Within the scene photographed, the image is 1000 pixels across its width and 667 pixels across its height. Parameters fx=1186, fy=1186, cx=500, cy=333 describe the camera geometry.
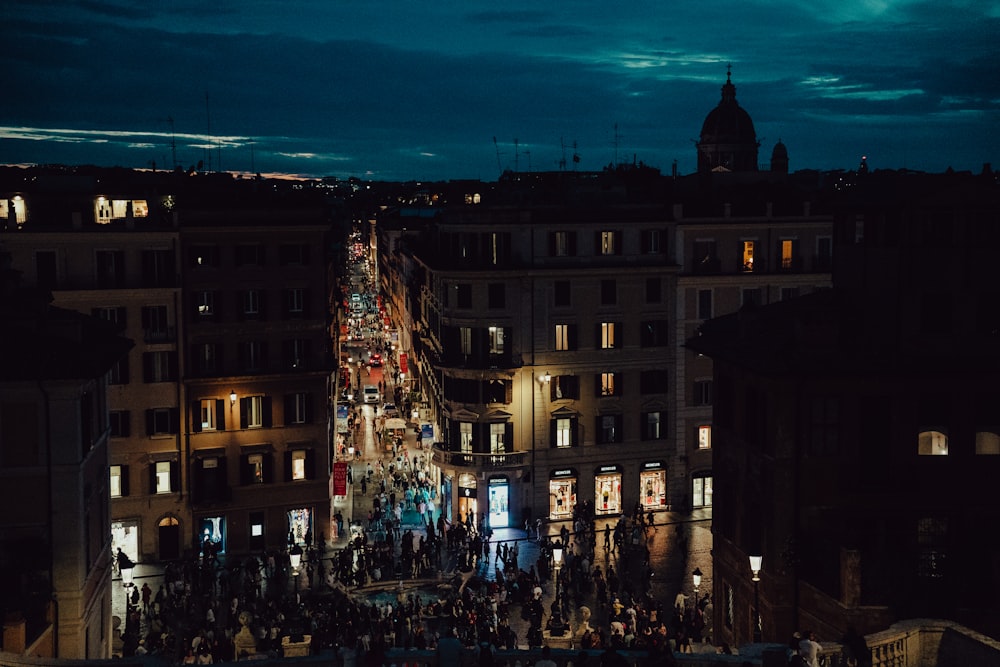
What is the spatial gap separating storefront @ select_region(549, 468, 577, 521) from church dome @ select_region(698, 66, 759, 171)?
297ft

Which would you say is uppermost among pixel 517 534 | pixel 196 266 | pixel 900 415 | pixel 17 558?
pixel 196 266

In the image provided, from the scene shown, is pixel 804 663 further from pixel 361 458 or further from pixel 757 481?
pixel 361 458

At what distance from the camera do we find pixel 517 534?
59812 millimetres

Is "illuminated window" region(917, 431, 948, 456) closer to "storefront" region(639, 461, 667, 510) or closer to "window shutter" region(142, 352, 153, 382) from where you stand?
"storefront" region(639, 461, 667, 510)

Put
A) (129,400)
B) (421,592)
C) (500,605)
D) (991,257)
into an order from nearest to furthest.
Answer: (991,257) < (500,605) < (421,592) < (129,400)

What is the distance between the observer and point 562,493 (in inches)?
2468

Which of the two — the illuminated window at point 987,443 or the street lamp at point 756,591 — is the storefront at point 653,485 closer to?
the street lamp at point 756,591

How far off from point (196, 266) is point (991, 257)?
35565 millimetres

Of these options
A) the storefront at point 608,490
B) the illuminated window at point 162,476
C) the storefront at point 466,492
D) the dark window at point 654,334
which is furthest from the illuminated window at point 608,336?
the illuminated window at point 162,476

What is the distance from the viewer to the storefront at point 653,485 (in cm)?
6425

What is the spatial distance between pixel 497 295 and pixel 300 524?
1529cm

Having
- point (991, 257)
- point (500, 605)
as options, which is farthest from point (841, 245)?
point (500, 605)

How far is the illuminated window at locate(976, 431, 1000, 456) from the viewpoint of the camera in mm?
33969

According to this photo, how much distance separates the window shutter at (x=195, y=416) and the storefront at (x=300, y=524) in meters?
6.02
